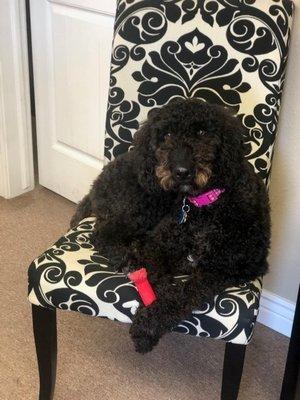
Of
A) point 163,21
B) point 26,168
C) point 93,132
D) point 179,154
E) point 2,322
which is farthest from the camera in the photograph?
point 26,168

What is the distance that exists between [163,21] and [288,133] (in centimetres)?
46

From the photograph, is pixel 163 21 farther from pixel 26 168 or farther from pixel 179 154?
pixel 26 168

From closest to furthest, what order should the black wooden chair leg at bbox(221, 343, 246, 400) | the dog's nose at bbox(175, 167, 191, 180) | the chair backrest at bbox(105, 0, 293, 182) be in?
the dog's nose at bbox(175, 167, 191, 180) → the black wooden chair leg at bbox(221, 343, 246, 400) → the chair backrest at bbox(105, 0, 293, 182)

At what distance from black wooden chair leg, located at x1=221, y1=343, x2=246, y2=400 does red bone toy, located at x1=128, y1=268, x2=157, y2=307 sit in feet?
0.70

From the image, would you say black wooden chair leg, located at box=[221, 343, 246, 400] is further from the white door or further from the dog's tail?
the white door

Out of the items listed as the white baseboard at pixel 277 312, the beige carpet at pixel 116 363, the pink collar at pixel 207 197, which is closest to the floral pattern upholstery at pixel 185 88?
the pink collar at pixel 207 197

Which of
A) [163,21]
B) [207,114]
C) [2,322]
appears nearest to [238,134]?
[207,114]

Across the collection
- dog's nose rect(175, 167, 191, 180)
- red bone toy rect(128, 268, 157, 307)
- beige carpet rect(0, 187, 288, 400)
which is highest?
dog's nose rect(175, 167, 191, 180)

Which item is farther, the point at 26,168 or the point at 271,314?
the point at 26,168

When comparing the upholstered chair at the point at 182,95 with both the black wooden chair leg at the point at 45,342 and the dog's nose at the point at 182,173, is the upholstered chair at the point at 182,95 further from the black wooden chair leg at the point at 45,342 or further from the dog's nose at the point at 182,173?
the dog's nose at the point at 182,173

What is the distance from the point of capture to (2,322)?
164cm

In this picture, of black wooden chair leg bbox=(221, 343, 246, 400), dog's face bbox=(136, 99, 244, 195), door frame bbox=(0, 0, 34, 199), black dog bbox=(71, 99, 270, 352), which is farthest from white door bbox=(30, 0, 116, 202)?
black wooden chair leg bbox=(221, 343, 246, 400)

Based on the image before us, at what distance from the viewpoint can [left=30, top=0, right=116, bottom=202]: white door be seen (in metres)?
1.87

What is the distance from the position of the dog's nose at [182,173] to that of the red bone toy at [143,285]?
241 mm
